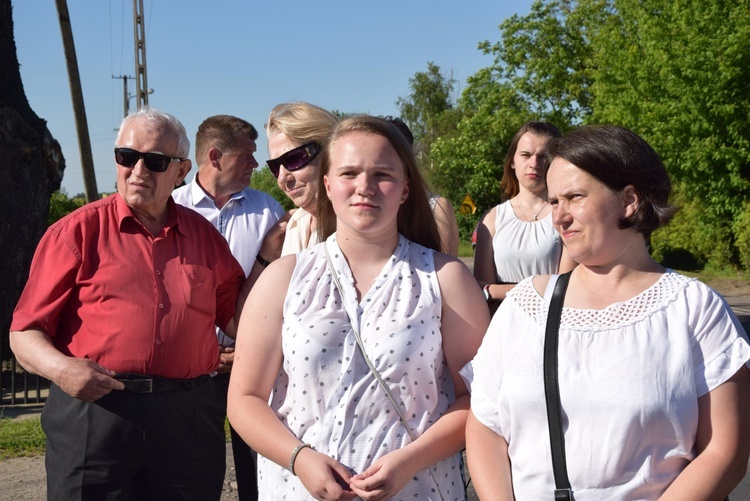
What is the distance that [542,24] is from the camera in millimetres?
38062

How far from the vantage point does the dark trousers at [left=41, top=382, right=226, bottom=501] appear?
10.3ft

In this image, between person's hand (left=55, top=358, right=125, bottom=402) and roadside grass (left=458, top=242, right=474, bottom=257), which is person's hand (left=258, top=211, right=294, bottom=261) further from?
roadside grass (left=458, top=242, right=474, bottom=257)

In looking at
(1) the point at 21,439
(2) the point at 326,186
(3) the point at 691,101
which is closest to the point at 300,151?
(2) the point at 326,186

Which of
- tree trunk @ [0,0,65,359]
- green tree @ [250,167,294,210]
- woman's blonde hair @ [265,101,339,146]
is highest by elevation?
green tree @ [250,167,294,210]

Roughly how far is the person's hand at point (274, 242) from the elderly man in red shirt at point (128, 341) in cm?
74

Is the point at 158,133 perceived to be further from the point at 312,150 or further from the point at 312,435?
the point at 312,435

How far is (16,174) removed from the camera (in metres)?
9.52

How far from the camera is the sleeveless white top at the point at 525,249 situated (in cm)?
434

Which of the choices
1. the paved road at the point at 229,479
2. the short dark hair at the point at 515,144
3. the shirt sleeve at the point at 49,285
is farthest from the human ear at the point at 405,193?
the paved road at the point at 229,479

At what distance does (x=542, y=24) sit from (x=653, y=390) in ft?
125

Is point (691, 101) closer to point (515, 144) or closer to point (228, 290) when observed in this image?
point (515, 144)

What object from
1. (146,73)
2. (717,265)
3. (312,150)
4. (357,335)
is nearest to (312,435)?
(357,335)

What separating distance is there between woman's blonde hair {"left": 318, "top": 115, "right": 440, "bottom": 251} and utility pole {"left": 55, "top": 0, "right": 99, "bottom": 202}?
1351 centimetres

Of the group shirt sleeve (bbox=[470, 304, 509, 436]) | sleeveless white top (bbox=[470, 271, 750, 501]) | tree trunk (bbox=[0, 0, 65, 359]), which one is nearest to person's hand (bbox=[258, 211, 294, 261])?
shirt sleeve (bbox=[470, 304, 509, 436])
